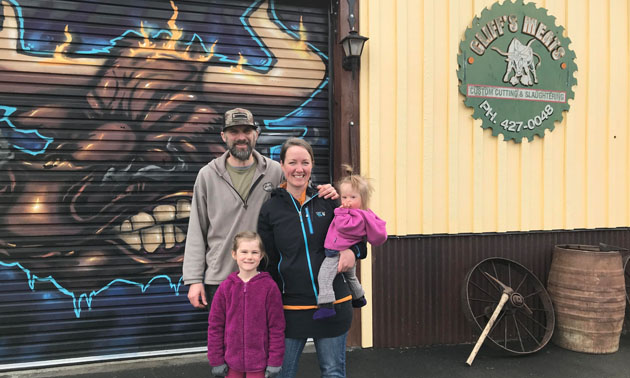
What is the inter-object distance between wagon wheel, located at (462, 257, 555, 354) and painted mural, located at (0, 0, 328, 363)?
8.40 feet

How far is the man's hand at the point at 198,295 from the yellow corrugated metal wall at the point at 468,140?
2.06 m

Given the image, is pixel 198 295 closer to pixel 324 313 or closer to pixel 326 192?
pixel 324 313

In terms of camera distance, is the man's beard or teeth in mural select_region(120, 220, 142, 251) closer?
the man's beard

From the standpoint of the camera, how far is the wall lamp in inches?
156

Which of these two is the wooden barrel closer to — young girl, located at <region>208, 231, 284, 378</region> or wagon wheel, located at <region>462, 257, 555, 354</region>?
wagon wheel, located at <region>462, 257, 555, 354</region>

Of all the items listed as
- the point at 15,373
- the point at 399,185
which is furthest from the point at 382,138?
the point at 15,373

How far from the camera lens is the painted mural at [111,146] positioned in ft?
12.1

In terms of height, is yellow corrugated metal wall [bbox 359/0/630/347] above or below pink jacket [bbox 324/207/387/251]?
above

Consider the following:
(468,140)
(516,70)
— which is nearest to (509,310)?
(468,140)

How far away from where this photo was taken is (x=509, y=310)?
4125 millimetres

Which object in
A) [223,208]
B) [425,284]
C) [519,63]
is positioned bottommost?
[425,284]

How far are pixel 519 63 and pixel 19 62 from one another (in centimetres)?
489

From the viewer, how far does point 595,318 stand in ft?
13.1

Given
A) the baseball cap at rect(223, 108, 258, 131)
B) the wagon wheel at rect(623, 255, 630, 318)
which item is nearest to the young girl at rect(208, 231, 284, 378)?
the baseball cap at rect(223, 108, 258, 131)
